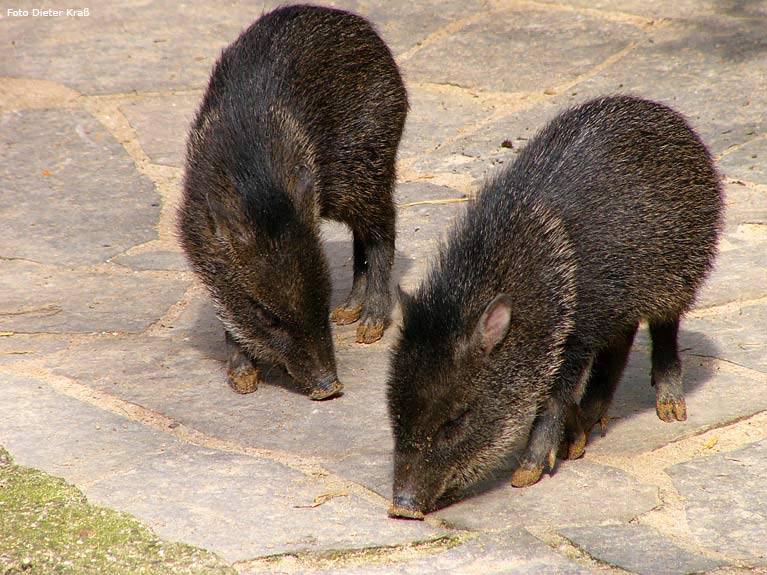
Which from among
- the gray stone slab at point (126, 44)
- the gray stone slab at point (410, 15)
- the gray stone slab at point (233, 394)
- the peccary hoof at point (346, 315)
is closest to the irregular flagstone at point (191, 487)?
the gray stone slab at point (233, 394)

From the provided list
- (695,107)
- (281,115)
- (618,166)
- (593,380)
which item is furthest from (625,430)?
(695,107)

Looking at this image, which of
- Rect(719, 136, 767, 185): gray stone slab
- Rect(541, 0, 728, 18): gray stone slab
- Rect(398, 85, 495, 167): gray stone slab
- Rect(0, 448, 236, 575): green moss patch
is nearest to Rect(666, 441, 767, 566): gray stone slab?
Rect(0, 448, 236, 575): green moss patch

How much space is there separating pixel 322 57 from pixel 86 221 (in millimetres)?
1853

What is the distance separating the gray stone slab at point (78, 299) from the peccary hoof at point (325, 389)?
1.09m

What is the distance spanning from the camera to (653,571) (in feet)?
11.3

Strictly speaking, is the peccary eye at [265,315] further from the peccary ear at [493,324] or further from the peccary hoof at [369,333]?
the peccary ear at [493,324]

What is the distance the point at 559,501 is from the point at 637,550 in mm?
453

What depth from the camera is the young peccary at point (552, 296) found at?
12.8ft

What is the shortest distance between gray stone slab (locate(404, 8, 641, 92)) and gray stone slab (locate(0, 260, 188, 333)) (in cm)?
305

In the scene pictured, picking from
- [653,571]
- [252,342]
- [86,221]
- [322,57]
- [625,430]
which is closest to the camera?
[653,571]

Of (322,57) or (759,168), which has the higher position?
(322,57)

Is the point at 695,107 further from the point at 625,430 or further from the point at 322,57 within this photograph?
the point at 625,430

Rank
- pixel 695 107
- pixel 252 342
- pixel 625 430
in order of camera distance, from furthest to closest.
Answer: pixel 695 107
pixel 252 342
pixel 625 430

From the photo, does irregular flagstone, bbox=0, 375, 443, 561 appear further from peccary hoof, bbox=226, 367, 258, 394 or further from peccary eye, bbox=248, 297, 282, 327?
peccary eye, bbox=248, 297, 282, 327
